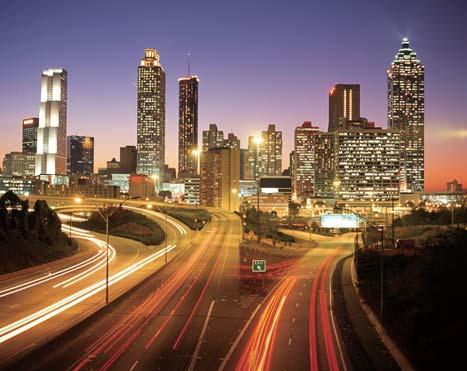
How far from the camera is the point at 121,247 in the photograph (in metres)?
71.7

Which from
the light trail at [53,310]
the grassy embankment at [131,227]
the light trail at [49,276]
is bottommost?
the light trail at [49,276]

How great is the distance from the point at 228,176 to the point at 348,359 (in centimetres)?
16762

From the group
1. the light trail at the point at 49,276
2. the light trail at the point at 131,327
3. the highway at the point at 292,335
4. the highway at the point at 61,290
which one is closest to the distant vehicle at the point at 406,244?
the highway at the point at 292,335

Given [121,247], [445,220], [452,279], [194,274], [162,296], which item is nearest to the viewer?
[452,279]

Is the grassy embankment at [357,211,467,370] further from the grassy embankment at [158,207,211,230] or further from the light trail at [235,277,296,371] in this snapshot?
the grassy embankment at [158,207,211,230]

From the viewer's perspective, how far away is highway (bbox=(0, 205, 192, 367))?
2625 cm

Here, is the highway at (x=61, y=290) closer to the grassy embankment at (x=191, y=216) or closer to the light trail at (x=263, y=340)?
the light trail at (x=263, y=340)

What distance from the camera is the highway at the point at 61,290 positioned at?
86.1ft

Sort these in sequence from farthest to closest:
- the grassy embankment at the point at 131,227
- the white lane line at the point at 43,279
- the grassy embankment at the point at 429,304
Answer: the grassy embankment at the point at 131,227, the white lane line at the point at 43,279, the grassy embankment at the point at 429,304

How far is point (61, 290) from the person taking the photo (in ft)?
130

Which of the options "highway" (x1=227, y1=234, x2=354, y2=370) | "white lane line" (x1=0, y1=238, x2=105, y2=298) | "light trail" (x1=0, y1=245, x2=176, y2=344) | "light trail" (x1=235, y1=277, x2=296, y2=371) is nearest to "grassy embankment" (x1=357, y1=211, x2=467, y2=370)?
"highway" (x1=227, y1=234, x2=354, y2=370)

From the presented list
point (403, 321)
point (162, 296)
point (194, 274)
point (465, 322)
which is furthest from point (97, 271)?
point (465, 322)

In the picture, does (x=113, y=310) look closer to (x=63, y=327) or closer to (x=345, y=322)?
(x=63, y=327)

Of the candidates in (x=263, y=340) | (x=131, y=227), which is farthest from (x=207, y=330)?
(x=131, y=227)
